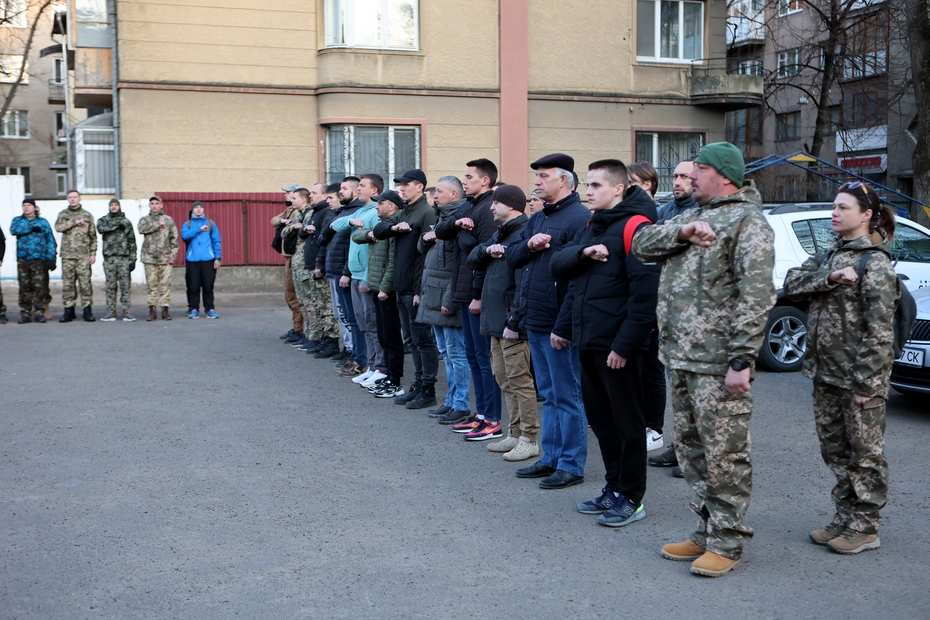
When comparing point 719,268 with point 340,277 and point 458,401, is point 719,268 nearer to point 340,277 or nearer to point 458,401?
point 458,401

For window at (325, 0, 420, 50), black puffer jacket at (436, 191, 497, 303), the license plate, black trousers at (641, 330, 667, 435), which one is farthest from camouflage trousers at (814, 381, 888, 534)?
window at (325, 0, 420, 50)

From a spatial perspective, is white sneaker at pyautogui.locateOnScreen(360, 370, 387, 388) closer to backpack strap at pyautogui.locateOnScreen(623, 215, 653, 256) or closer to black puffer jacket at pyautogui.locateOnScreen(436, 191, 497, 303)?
black puffer jacket at pyautogui.locateOnScreen(436, 191, 497, 303)

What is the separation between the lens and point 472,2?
884 inches

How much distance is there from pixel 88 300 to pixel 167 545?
1221cm

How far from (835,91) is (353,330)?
3640 centimetres

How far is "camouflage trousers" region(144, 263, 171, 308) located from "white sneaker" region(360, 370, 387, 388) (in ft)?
24.3

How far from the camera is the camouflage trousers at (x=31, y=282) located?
1627 cm

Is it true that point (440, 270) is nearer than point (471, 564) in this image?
No

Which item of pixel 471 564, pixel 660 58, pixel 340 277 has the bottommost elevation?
pixel 471 564

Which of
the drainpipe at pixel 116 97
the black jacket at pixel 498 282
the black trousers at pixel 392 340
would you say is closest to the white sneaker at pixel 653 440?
the black jacket at pixel 498 282

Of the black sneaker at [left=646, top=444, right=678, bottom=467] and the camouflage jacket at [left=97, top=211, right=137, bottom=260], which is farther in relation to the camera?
the camouflage jacket at [left=97, top=211, right=137, bottom=260]

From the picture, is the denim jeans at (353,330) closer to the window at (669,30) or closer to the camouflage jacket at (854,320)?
the camouflage jacket at (854,320)

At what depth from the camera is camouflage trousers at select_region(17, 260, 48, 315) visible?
16.3 m

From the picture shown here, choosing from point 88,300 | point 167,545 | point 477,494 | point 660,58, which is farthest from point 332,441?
point 660,58
